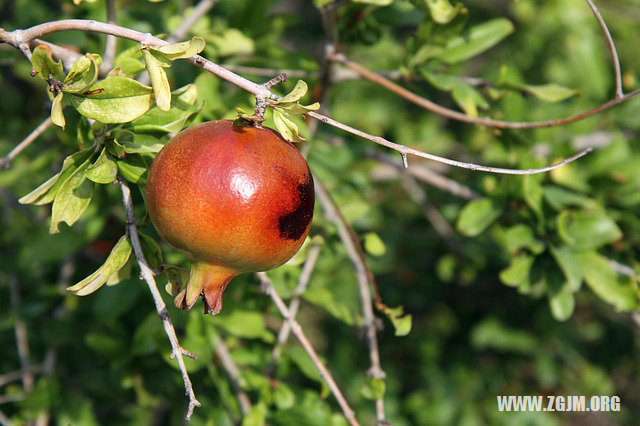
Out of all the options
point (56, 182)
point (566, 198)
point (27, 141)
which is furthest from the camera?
point (566, 198)

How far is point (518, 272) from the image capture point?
1637mm

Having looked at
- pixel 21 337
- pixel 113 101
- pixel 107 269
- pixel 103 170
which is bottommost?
pixel 21 337

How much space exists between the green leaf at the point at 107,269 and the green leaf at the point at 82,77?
24 cm

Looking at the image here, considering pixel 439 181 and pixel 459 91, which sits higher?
pixel 459 91

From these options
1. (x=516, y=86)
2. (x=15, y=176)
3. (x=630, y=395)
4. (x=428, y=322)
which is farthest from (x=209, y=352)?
(x=630, y=395)

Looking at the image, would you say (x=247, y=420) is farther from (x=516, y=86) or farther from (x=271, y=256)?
(x=516, y=86)

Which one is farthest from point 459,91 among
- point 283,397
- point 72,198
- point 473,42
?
point 72,198

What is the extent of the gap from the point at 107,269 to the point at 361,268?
0.70 meters

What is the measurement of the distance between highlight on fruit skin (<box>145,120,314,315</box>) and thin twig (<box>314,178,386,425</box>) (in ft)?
1.83

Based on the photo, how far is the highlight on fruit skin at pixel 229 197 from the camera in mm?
835

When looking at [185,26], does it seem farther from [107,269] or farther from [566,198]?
[566,198]

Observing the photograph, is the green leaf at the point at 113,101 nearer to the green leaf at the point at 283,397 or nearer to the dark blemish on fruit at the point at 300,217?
the dark blemish on fruit at the point at 300,217

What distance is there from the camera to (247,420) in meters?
1.39

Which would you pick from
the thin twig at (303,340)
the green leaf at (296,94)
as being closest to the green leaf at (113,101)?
the green leaf at (296,94)
